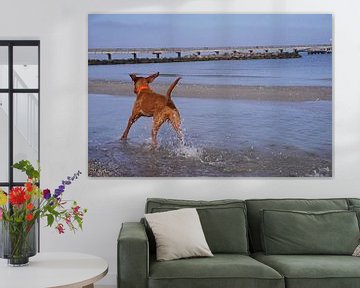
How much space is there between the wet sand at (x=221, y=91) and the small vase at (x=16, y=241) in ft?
5.71

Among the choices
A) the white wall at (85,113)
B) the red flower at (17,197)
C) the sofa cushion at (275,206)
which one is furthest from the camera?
the white wall at (85,113)

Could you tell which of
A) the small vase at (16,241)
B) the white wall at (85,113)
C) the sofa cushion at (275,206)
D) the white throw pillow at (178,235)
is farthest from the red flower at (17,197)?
the sofa cushion at (275,206)

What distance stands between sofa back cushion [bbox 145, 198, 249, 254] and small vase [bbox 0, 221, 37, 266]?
3.63 feet

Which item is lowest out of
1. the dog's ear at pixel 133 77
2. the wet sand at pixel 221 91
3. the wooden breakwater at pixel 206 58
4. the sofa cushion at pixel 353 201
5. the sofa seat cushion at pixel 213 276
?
the sofa seat cushion at pixel 213 276

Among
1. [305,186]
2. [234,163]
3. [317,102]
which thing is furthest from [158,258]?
[317,102]

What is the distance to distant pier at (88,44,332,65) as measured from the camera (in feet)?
17.1

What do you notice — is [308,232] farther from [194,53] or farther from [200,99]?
[194,53]

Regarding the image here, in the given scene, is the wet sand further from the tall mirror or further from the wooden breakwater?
the tall mirror

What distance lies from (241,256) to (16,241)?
165 centimetres

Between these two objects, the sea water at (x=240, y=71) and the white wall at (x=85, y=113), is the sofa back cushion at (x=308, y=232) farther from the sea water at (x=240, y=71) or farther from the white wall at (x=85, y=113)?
the sea water at (x=240, y=71)

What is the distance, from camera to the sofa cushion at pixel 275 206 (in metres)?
4.88

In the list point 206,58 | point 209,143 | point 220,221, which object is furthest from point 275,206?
point 206,58

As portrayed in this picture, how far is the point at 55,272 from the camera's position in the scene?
3650 mm

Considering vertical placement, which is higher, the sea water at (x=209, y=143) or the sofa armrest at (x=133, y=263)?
the sea water at (x=209, y=143)
